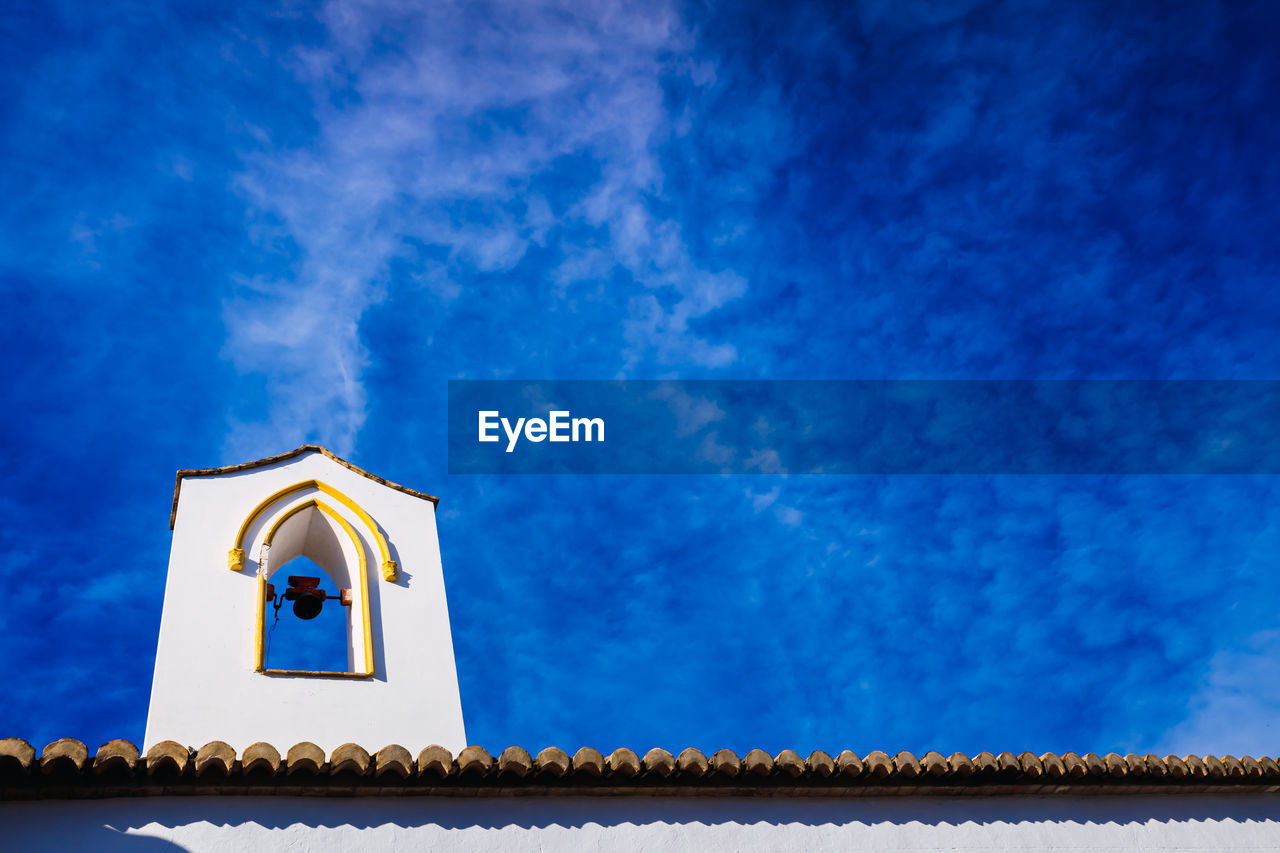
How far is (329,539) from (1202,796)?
752 cm

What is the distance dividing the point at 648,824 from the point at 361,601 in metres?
Answer: 3.64

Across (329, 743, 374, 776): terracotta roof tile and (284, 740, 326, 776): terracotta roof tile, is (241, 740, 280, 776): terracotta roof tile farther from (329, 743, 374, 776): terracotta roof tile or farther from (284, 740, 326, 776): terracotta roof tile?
(329, 743, 374, 776): terracotta roof tile

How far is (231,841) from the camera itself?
18.4 ft

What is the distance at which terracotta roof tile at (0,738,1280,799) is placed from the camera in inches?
216

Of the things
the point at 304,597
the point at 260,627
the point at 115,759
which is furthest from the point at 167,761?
the point at 304,597

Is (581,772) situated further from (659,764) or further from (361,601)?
(361,601)

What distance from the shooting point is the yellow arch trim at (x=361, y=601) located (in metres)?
7.94

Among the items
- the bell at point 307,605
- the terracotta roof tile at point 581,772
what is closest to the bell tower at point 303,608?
the bell at point 307,605

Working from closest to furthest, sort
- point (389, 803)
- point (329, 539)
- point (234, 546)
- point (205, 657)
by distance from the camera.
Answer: point (389, 803)
point (205, 657)
point (234, 546)
point (329, 539)

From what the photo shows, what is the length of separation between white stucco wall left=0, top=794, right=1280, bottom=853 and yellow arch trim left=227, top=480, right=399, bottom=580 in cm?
333

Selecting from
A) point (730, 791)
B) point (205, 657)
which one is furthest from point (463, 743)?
point (730, 791)

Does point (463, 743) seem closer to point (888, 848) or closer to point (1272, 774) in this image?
point (888, 848)

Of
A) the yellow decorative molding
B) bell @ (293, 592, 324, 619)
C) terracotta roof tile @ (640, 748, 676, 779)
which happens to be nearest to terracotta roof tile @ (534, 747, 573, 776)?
terracotta roof tile @ (640, 748, 676, 779)

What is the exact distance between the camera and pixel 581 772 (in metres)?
6.19
